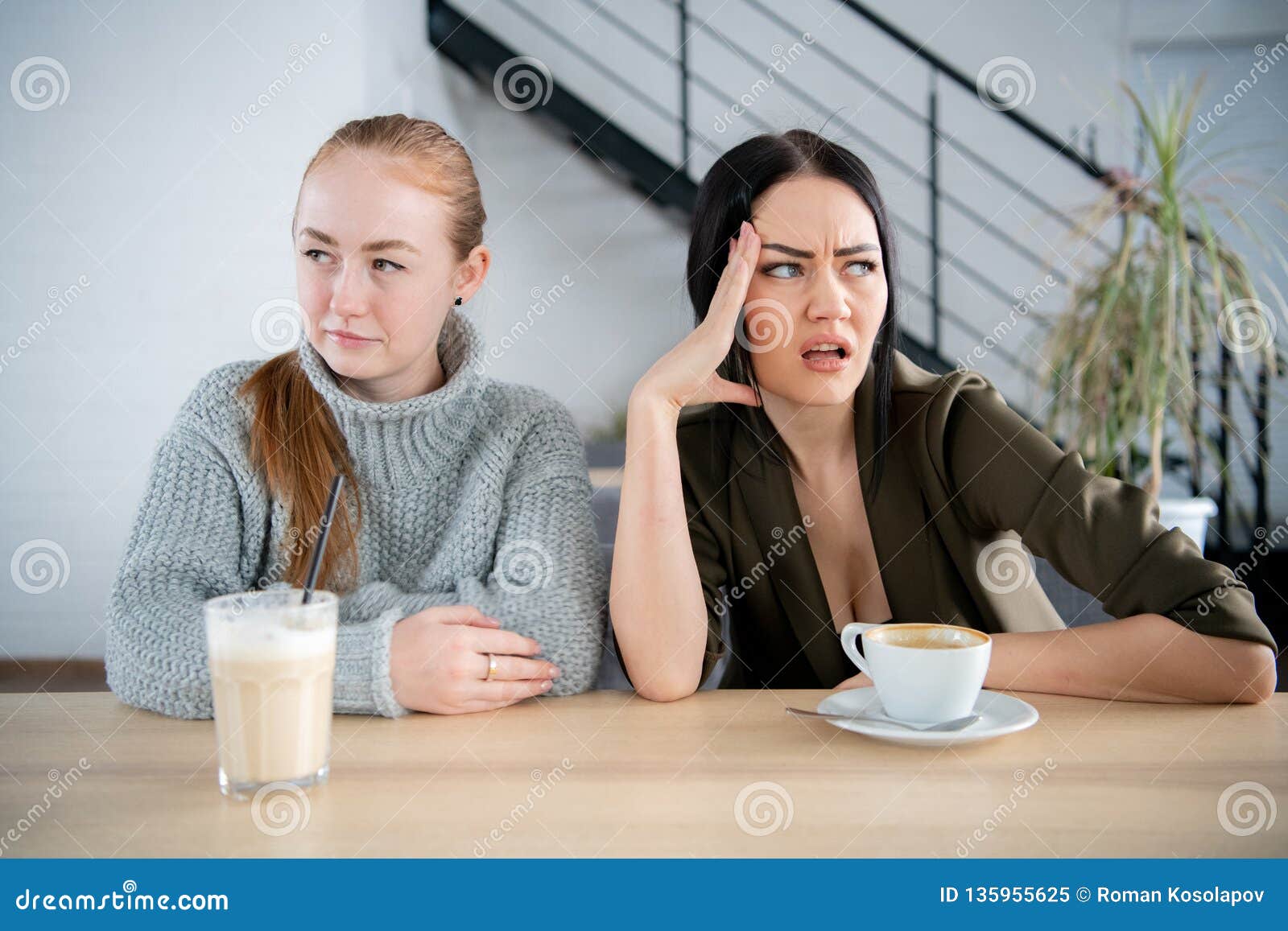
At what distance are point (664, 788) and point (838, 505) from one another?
718 mm

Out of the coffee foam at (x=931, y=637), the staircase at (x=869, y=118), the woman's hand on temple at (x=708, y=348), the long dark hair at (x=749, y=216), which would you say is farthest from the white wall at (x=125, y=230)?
the coffee foam at (x=931, y=637)

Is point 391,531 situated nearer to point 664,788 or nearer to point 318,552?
point 318,552

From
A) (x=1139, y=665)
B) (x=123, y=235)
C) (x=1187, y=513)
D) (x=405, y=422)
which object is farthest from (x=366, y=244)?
(x=1187, y=513)

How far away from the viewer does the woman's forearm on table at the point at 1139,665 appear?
3.20 ft

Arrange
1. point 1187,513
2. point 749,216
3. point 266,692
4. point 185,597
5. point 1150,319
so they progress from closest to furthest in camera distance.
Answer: point 266,692 → point 185,597 → point 749,216 → point 1187,513 → point 1150,319

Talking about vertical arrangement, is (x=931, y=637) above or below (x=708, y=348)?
below

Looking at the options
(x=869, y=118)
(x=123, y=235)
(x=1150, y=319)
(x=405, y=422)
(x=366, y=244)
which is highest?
(x=869, y=118)

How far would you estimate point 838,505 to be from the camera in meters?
1.41

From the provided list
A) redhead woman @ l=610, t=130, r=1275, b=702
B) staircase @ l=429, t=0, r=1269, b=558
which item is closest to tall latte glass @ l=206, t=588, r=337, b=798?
redhead woman @ l=610, t=130, r=1275, b=702

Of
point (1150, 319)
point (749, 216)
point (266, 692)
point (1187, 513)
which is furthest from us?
point (1150, 319)

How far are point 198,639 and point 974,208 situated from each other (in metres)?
4.37

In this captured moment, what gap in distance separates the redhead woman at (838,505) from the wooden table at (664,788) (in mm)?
88

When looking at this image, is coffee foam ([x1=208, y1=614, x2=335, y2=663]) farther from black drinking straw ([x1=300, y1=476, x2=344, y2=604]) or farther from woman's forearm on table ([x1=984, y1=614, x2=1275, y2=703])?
woman's forearm on table ([x1=984, y1=614, x2=1275, y2=703])

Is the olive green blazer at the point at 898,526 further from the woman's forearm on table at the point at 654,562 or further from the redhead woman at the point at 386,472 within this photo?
the redhead woman at the point at 386,472
